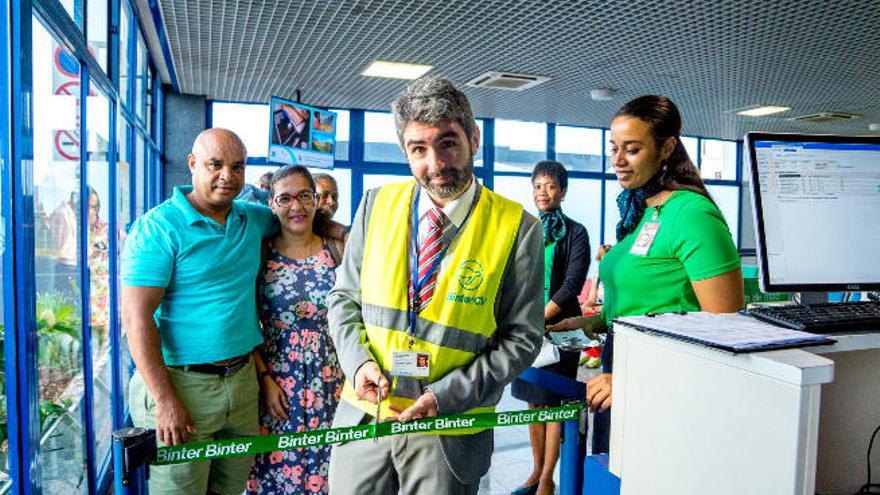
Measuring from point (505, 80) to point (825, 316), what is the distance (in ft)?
20.2

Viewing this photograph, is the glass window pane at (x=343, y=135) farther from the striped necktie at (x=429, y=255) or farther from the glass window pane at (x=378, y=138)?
the striped necktie at (x=429, y=255)

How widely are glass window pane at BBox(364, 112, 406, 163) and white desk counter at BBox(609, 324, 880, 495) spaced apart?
8276mm

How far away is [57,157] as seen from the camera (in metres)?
2.13

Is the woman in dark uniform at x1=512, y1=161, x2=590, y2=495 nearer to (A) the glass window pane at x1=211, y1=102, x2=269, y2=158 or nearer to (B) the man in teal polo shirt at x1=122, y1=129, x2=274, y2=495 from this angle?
(B) the man in teal polo shirt at x1=122, y1=129, x2=274, y2=495

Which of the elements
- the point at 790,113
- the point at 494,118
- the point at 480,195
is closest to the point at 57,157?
the point at 480,195

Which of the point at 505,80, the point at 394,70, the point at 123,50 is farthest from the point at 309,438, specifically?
the point at 505,80

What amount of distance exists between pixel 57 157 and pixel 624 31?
435 cm

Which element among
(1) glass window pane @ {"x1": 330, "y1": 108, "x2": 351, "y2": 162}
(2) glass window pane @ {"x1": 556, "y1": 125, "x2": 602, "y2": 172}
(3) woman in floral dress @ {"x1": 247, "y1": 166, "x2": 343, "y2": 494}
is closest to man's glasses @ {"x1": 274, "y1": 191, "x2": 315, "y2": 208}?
(3) woman in floral dress @ {"x1": 247, "y1": 166, "x2": 343, "y2": 494}

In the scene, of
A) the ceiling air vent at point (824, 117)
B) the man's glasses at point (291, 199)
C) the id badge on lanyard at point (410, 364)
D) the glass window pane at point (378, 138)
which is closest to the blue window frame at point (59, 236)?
the man's glasses at point (291, 199)

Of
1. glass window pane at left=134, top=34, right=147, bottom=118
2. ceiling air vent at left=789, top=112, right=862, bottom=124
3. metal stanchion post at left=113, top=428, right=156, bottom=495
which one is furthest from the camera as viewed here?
ceiling air vent at left=789, top=112, right=862, bottom=124

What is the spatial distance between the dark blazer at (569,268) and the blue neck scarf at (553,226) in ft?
0.09

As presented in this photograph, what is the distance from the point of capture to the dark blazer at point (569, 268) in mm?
3111

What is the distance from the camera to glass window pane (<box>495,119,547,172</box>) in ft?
33.0

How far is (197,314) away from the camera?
6.50ft
